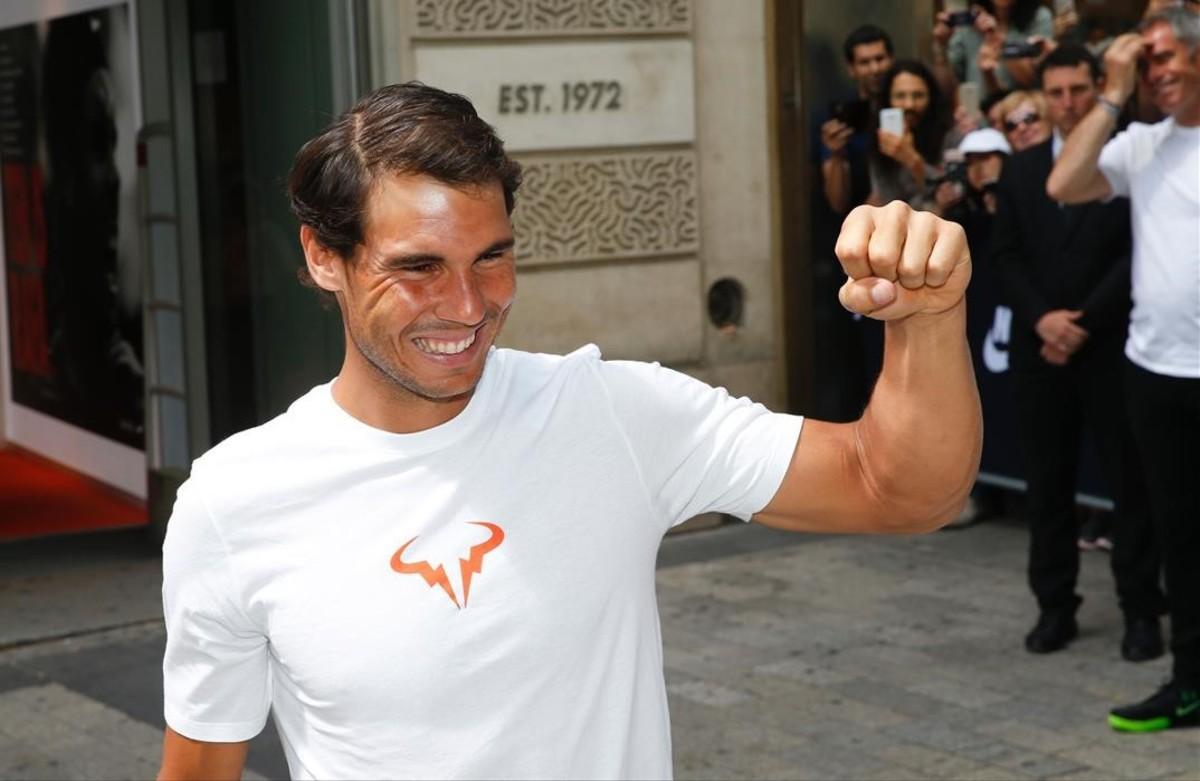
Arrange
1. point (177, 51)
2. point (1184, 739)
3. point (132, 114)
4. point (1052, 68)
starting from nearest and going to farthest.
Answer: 1. point (1184, 739)
2. point (1052, 68)
3. point (177, 51)
4. point (132, 114)

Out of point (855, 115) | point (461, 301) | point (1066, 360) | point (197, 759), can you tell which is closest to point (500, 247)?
point (461, 301)

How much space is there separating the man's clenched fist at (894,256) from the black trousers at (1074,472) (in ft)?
15.6

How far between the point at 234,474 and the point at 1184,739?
14.0 ft

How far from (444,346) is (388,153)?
0.77 ft

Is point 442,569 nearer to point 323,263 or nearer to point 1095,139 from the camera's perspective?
point 323,263

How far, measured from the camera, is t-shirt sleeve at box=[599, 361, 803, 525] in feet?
8.20

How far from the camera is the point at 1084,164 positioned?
6.29 m

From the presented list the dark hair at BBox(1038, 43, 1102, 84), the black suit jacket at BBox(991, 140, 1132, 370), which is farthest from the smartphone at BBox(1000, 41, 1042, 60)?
the black suit jacket at BBox(991, 140, 1132, 370)

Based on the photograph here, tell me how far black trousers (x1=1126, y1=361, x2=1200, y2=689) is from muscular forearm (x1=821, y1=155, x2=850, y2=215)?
11.6 feet

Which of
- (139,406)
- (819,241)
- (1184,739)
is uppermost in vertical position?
(819,241)

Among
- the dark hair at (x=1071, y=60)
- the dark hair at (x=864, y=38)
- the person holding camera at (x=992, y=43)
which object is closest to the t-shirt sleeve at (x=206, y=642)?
the dark hair at (x=1071, y=60)

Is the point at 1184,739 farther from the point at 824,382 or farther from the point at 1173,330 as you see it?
the point at 824,382

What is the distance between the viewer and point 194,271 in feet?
29.4

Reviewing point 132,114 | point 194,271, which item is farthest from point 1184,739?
point 132,114
